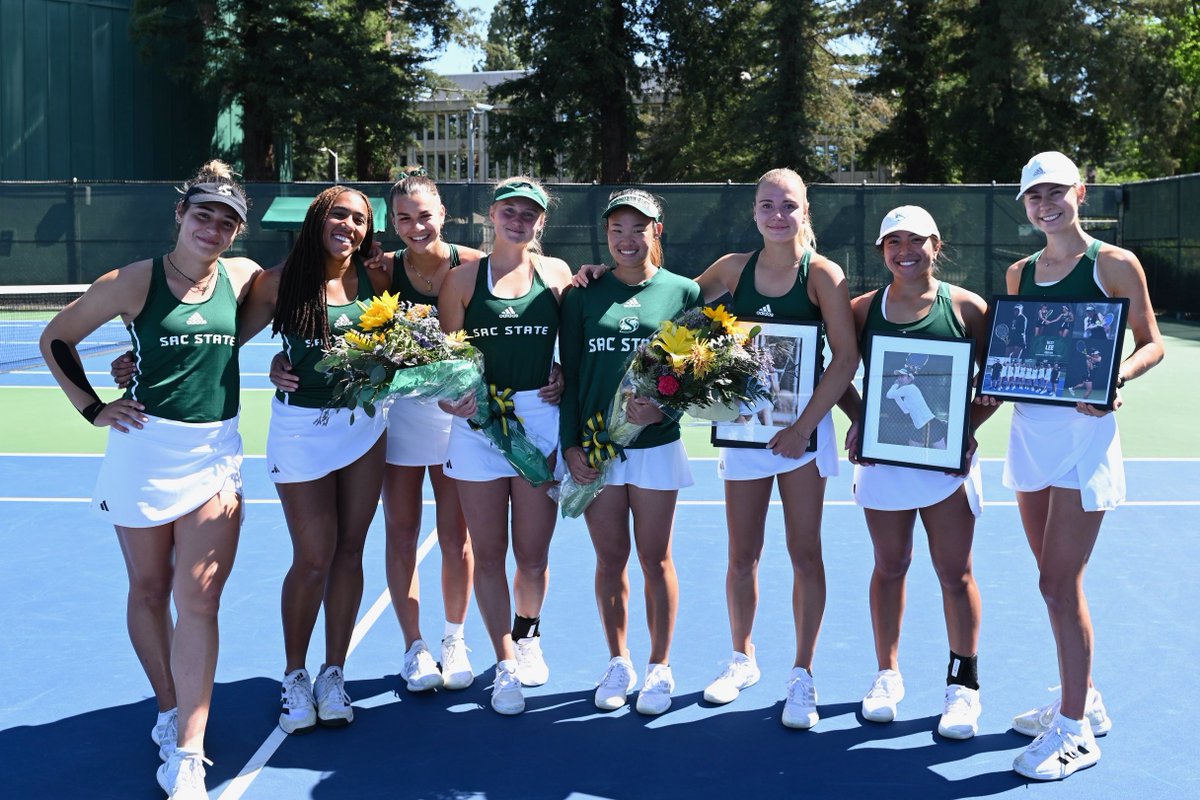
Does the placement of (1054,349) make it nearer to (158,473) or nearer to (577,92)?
(158,473)

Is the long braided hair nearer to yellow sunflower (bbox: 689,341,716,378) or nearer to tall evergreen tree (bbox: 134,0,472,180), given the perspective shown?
yellow sunflower (bbox: 689,341,716,378)

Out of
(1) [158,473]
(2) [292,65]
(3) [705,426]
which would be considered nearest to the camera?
(1) [158,473]

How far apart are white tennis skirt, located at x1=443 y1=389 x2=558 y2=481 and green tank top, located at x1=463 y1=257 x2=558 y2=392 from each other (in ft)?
0.23

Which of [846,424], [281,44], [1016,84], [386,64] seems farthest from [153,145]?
[846,424]

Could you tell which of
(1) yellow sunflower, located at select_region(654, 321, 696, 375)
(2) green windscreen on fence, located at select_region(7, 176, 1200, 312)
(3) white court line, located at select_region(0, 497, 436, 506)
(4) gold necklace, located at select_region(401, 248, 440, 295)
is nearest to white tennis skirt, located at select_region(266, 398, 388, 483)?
(4) gold necklace, located at select_region(401, 248, 440, 295)

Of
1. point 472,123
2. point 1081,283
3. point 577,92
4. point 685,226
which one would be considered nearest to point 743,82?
point 577,92

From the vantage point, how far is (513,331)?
431 centimetres

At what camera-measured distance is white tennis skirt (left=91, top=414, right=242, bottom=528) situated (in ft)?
12.1

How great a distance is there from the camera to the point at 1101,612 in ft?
17.5

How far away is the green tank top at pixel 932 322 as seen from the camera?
409cm

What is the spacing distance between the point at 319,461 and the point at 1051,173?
267 centimetres

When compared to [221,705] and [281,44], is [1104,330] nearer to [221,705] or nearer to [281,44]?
[221,705]

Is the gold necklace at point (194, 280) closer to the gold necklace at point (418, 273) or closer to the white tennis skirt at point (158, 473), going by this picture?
the white tennis skirt at point (158, 473)

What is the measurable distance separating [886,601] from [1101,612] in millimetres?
1645
